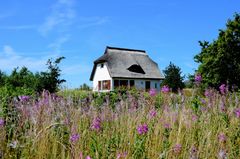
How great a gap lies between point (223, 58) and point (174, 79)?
14.3 m

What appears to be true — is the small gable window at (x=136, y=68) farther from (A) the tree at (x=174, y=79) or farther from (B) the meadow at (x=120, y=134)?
(B) the meadow at (x=120, y=134)

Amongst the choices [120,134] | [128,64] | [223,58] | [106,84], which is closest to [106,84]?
[106,84]

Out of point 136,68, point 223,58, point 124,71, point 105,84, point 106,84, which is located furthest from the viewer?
point 136,68

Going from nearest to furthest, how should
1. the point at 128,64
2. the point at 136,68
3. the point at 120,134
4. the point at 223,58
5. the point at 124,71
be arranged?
the point at 120,134 → the point at 223,58 → the point at 124,71 → the point at 128,64 → the point at 136,68

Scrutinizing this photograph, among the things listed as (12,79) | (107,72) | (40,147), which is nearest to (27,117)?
(40,147)

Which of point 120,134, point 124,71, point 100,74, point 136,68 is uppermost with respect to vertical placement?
point 136,68

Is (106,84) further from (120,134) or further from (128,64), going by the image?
(120,134)

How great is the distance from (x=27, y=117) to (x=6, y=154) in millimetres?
646

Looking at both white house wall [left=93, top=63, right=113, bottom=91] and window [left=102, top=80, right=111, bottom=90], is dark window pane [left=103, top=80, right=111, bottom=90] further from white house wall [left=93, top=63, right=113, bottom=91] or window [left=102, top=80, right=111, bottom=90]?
white house wall [left=93, top=63, right=113, bottom=91]

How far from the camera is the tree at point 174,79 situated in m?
44.0

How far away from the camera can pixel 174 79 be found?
44938 mm

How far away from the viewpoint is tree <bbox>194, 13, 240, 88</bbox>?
3045cm

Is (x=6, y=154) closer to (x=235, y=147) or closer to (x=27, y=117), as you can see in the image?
(x=27, y=117)

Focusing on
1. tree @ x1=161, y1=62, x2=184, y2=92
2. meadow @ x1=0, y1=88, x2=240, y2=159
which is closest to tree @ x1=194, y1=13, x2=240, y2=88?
tree @ x1=161, y1=62, x2=184, y2=92
